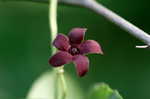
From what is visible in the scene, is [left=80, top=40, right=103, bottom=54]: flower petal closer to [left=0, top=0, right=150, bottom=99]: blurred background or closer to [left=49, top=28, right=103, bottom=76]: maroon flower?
[left=49, top=28, right=103, bottom=76]: maroon flower

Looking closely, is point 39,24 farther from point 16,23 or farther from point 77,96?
point 77,96

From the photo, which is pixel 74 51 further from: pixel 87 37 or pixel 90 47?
pixel 87 37

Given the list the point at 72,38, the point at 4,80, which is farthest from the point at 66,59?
the point at 4,80

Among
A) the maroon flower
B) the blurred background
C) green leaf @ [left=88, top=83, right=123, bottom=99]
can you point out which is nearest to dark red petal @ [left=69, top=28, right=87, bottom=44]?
the maroon flower

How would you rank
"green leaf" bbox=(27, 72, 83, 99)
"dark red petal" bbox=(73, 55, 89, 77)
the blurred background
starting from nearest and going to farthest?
"dark red petal" bbox=(73, 55, 89, 77)
"green leaf" bbox=(27, 72, 83, 99)
the blurred background

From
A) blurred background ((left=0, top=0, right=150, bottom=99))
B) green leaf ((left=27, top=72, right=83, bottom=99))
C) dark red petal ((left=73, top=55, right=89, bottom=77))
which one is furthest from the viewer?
blurred background ((left=0, top=0, right=150, bottom=99))

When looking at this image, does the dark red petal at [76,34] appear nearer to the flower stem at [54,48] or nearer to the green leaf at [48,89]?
the flower stem at [54,48]

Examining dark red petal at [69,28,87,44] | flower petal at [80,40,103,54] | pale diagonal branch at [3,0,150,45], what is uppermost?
pale diagonal branch at [3,0,150,45]
